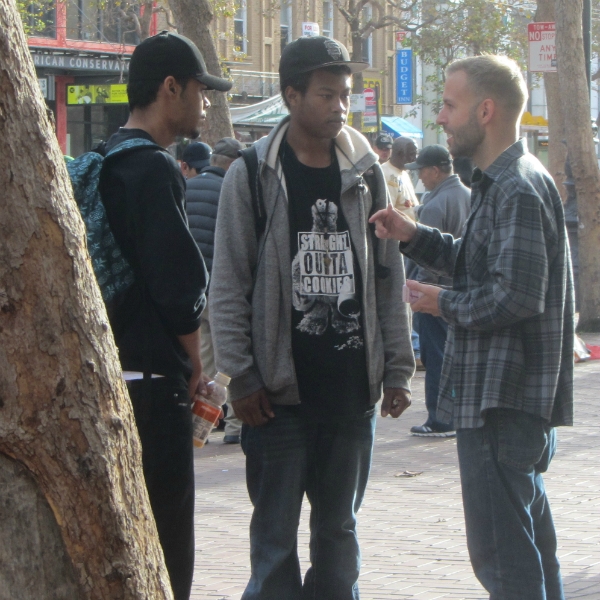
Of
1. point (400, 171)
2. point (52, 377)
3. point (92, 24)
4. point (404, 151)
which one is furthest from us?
point (92, 24)

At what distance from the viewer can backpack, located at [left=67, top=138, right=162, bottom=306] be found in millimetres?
3100

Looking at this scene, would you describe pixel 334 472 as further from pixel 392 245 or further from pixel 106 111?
pixel 106 111

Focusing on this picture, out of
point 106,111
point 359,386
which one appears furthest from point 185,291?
point 106,111

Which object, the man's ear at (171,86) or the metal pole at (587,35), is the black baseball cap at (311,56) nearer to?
the man's ear at (171,86)

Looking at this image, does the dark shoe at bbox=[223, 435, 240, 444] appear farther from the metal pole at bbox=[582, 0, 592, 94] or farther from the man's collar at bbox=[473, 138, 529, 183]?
the metal pole at bbox=[582, 0, 592, 94]

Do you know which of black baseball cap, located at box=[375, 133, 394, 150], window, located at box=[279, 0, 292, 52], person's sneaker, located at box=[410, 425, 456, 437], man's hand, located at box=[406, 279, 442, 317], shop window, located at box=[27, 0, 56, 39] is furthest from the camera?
window, located at box=[279, 0, 292, 52]

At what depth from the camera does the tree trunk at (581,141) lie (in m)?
13.7

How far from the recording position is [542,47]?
49.3ft

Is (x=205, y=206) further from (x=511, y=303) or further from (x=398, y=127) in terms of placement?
(x=398, y=127)

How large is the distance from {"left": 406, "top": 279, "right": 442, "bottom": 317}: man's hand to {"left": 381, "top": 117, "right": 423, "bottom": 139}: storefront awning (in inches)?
1569

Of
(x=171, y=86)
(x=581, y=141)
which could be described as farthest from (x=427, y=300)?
(x=581, y=141)

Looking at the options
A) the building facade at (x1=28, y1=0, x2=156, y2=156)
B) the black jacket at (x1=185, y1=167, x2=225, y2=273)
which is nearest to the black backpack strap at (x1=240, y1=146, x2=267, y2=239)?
the black jacket at (x1=185, y1=167, x2=225, y2=273)

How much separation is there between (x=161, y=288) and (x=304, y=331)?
60 cm

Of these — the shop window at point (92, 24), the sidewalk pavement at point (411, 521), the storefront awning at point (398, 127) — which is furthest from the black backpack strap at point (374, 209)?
the storefront awning at point (398, 127)
